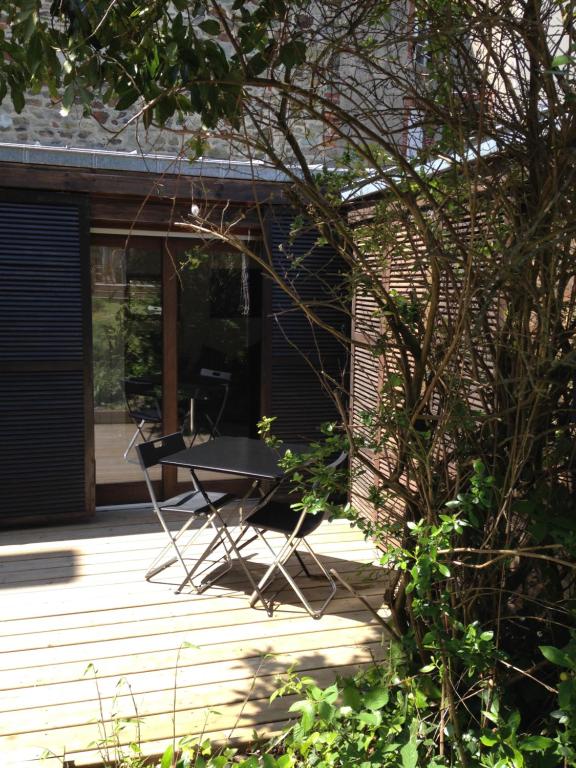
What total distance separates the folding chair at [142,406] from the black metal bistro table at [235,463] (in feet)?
4.70

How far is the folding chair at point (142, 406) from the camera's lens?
6762 millimetres

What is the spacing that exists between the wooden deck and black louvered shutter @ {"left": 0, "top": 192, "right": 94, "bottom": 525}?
506 millimetres

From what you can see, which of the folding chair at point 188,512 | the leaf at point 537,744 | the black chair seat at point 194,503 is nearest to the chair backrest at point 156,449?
the folding chair at point 188,512

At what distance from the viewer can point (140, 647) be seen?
156 inches

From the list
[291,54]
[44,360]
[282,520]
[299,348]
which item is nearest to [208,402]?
[299,348]

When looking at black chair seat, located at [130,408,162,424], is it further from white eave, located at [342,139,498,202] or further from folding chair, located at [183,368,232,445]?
white eave, located at [342,139,498,202]

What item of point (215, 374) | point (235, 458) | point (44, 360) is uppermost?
point (44, 360)

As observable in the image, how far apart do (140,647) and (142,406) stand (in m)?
3.16

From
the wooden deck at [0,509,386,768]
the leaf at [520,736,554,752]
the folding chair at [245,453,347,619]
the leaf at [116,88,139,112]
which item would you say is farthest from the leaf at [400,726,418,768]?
the leaf at [116,88,139,112]

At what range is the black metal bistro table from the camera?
4.52 metres

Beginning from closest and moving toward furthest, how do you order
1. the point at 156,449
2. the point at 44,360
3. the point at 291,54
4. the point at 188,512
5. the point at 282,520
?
the point at 291,54, the point at 282,520, the point at 188,512, the point at 156,449, the point at 44,360

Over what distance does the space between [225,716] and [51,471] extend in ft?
10.9

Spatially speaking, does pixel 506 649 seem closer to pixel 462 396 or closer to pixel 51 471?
pixel 462 396

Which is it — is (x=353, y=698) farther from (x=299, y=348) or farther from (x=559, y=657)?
(x=299, y=348)
